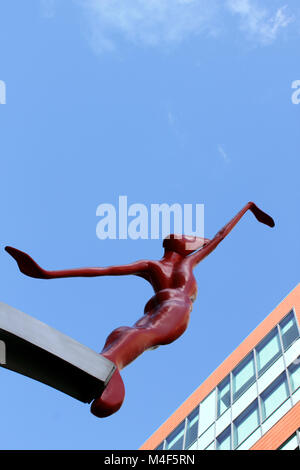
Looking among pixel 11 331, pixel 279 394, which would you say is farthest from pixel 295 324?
pixel 11 331

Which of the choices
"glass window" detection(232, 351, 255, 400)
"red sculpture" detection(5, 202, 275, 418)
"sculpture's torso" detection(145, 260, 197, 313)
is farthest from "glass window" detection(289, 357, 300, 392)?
"sculpture's torso" detection(145, 260, 197, 313)

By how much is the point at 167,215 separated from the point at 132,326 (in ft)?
7.88

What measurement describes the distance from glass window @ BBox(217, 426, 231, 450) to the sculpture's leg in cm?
1480

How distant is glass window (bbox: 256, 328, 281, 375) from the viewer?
65.1ft

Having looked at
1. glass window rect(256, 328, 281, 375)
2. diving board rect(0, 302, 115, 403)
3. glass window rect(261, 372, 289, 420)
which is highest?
glass window rect(256, 328, 281, 375)

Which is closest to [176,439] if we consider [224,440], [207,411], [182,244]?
[207,411]

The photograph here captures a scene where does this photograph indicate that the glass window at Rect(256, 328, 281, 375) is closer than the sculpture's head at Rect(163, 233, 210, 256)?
No

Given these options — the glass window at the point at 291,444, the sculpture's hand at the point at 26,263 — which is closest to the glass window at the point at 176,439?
the glass window at the point at 291,444

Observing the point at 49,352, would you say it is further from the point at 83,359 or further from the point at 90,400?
the point at 90,400

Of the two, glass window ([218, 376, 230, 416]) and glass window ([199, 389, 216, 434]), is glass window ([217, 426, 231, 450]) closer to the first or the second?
glass window ([218, 376, 230, 416])

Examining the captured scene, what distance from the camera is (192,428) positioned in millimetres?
22078

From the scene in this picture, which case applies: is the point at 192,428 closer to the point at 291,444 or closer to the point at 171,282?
the point at 291,444
